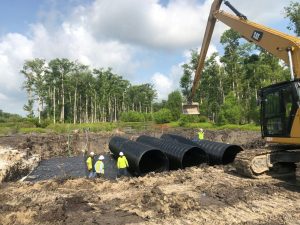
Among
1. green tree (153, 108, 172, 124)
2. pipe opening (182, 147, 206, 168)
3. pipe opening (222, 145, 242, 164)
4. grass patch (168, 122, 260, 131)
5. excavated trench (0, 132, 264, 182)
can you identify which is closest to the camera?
pipe opening (222, 145, 242, 164)

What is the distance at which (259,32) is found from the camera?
1222cm

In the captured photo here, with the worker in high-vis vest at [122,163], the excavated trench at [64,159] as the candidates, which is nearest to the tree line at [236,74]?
the excavated trench at [64,159]

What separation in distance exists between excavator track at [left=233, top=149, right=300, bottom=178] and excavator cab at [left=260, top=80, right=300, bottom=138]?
72 centimetres

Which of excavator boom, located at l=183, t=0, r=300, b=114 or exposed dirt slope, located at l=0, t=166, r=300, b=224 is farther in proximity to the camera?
excavator boom, located at l=183, t=0, r=300, b=114

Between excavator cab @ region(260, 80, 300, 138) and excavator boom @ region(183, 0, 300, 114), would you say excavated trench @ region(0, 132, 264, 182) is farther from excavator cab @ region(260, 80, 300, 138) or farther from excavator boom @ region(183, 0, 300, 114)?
excavator boom @ region(183, 0, 300, 114)

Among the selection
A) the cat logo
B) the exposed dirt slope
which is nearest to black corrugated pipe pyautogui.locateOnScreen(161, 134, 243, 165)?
A: the exposed dirt slope

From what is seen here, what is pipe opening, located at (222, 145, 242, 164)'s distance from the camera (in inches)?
698

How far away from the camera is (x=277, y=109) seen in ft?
36.3

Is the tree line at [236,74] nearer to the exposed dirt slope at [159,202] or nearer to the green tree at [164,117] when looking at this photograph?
the green tree at [164,117]

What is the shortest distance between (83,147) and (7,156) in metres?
13.3

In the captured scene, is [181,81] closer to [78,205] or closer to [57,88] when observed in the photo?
[57,88]

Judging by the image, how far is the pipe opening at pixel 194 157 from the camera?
58.6 ft

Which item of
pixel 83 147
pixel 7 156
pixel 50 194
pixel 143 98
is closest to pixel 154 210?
pixel 50 194

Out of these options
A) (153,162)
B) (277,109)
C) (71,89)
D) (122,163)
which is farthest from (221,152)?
(71,89)
